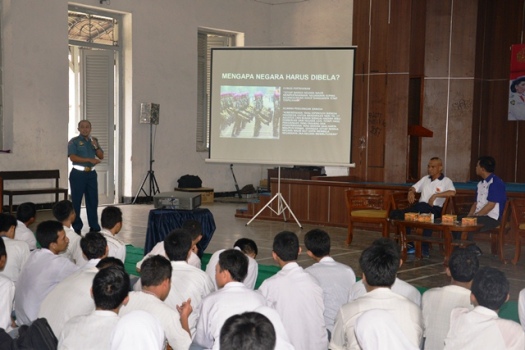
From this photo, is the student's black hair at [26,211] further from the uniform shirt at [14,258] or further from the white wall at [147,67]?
the white wall at [147,67]

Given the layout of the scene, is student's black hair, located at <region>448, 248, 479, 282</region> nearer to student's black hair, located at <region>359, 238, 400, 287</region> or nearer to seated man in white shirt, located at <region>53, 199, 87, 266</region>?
student's black hair, located at <region>359, 238, 400, 287</region>

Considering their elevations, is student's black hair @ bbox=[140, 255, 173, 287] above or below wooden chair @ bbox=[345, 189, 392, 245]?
above

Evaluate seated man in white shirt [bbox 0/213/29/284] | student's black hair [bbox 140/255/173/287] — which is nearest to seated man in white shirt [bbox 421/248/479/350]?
student's black hair [bbox 140/255/173/287]

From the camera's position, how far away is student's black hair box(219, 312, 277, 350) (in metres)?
2.08

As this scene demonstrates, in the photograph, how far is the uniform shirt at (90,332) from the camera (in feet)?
9.93

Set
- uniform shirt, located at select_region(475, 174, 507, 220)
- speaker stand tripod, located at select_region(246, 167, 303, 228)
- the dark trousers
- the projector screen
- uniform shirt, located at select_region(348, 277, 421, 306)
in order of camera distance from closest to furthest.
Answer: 1. uniform shirt, located at select_region(348, 277, 421, 306)
2. uniform shirt, located at select_region(475, 174, 507, 220)
3. the dark trousers
4. the projector screen
5. speaker stand tripod, located at select_region(246, 167, 303, 228)

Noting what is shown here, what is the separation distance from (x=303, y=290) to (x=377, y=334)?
1.06 metres

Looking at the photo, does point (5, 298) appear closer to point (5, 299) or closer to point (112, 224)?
point (5, 299)

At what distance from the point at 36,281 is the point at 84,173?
5000 mm

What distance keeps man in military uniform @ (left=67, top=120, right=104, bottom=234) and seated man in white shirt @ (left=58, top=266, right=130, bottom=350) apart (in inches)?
247

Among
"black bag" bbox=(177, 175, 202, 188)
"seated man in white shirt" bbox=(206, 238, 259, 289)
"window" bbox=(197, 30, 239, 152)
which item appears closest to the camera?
"seated man in white shirt" bbox=(206, 238, 259, 289)

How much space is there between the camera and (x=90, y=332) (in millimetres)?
3047

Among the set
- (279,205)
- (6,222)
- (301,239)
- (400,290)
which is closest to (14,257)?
(6,222)

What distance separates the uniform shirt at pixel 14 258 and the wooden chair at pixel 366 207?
475 cm
